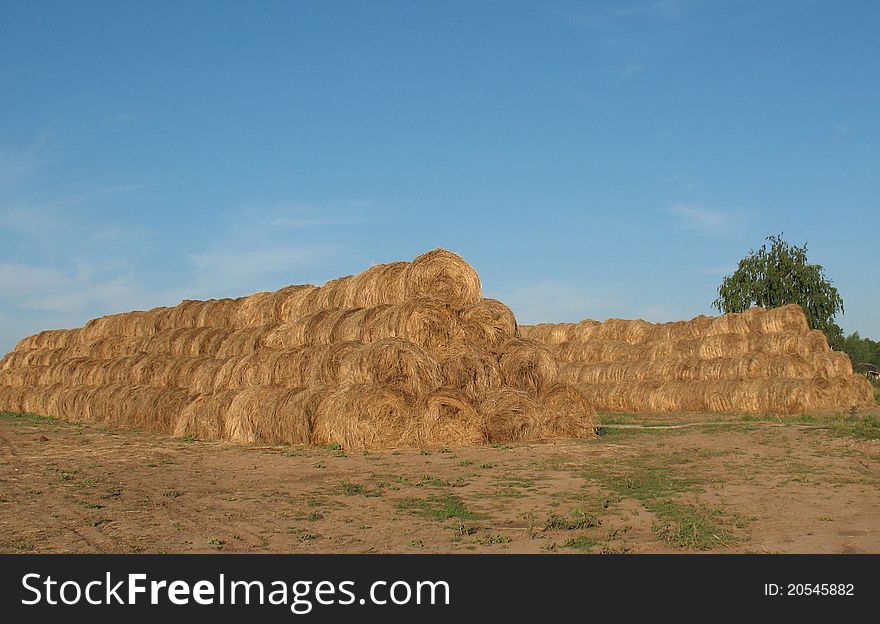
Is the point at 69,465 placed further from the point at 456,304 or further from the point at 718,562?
the point at 718,562

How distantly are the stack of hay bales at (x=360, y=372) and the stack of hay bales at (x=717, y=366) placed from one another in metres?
11.5

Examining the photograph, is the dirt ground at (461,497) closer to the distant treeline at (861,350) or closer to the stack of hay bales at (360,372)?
the stack of hay bales at (360,372)

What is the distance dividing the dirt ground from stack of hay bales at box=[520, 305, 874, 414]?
9.37 meters

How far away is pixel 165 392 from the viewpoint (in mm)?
26094

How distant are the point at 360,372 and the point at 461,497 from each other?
7.49 m

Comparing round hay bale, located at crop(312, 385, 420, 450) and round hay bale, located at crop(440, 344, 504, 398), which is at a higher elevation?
round hay bale, located at crop(440, 344, 504, 398)

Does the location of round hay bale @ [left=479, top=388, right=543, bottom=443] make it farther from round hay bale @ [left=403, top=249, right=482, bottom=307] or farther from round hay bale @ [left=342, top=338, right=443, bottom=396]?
round hay bale @ [left=403, top=249, right=482, bottom=307]

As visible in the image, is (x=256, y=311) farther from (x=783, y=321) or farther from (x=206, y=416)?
(x=783, y=321)

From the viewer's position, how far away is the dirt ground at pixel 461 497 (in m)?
8.80

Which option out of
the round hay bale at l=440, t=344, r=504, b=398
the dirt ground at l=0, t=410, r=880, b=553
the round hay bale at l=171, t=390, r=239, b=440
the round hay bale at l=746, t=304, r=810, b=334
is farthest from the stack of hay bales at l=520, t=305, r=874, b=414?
the round hay bale at l=171, t=390, r=239, b=440

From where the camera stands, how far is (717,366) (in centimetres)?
3169

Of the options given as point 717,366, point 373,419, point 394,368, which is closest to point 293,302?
point 394,368

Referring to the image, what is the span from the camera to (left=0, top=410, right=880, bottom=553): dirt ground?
8.80 m

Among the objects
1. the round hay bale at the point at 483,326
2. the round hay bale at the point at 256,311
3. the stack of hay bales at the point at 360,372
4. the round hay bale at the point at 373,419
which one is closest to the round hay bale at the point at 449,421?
the stack of hay bales at the point at 360,372
